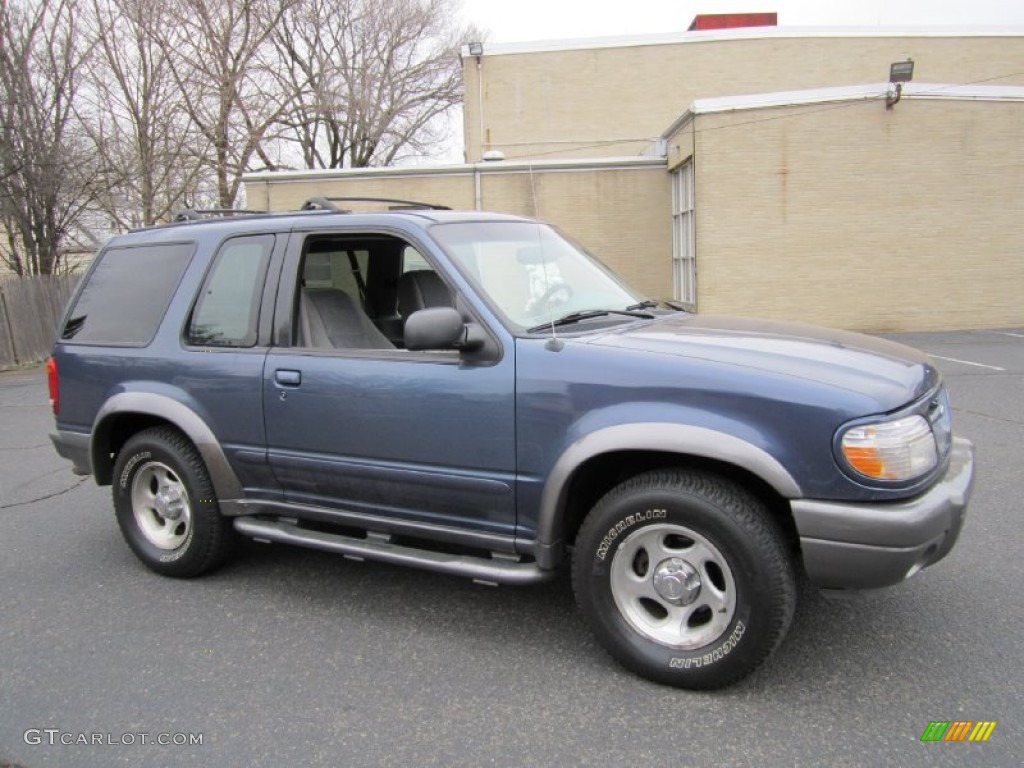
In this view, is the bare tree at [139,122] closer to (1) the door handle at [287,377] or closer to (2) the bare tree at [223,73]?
(2) the bare tree at [223,73]

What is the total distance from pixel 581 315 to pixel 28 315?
645 inches

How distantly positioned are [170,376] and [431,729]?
7.73 ft

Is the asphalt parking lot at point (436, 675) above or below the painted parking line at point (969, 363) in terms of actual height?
below

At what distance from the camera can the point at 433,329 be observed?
10.1 ft

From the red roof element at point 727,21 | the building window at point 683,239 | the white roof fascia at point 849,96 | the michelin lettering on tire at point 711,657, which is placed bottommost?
the michelin lettering on tire at point 711,657

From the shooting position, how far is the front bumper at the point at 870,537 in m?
2.64

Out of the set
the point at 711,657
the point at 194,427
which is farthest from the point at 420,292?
the point at 711,657

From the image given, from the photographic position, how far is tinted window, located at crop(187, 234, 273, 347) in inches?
155

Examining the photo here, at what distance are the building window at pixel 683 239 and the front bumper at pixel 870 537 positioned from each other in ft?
44.9

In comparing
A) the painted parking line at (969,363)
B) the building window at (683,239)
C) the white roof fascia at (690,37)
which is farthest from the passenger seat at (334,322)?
the white roof fascia at (690,37)

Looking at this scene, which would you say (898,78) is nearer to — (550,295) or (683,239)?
(683,239)

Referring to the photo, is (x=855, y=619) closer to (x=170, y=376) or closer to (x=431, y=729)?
(x=431, y=729)

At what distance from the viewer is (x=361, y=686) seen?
310 centimetres

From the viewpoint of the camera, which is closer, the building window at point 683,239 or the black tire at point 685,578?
the black tire at point 685,578
